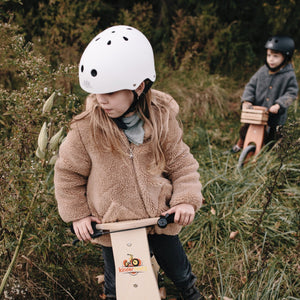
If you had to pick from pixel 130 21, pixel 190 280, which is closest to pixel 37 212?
pixel 190 280

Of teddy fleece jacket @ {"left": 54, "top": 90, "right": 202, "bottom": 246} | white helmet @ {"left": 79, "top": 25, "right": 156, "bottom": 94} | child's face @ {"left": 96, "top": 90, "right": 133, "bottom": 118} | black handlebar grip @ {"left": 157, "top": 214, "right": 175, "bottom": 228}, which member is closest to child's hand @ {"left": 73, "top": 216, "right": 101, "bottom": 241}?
teddy fleece jacket @ {"left": 54, "top": 90, "right": 202, "bottom": 246}

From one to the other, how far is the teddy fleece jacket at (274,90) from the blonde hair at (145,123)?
2517 millimetres

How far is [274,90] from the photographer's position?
4.25 metres

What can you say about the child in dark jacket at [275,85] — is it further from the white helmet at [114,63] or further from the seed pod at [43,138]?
the seed pod at [43,138]

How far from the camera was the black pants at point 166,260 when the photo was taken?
2.22 meters

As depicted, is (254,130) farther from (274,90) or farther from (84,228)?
(84,228)

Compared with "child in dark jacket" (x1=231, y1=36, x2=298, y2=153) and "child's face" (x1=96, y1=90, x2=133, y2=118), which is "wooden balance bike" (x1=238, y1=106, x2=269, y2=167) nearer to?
"child in dark jacket" (x1=231, y1=36, x2=298, y2=153)

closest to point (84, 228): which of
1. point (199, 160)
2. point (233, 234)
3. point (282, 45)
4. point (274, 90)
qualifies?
point (233, 234)

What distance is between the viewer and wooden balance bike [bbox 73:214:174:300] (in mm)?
1825

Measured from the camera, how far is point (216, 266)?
2.90m

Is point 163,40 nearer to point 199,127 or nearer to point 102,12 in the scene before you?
point 102,12

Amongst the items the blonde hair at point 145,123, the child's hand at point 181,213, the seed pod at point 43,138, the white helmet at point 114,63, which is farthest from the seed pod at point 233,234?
the seed pod at point 43,138

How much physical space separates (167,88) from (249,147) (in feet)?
6.05

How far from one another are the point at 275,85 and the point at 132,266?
3.25m
